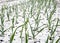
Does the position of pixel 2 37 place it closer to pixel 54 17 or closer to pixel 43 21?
pixel 43 21

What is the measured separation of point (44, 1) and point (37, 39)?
81.6 inches

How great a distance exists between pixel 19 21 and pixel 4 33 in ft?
1.98

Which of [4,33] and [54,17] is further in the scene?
[54,17]

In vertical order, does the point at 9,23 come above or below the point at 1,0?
below

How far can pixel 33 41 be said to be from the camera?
2.08 metres

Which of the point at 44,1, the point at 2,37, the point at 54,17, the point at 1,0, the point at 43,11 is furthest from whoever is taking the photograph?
the point at 1,0

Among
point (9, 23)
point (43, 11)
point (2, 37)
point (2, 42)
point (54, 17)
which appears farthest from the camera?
point (43, 11)

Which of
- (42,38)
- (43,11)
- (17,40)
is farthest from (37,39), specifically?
(43,11)

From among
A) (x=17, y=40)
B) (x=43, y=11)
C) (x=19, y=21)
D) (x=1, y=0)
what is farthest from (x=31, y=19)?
(x=1, y=0)

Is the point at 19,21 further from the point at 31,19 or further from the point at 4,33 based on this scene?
the point at 4,33

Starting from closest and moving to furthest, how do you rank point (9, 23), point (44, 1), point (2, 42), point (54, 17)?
point (2, 42) < point (9, 23) < point (54, 17) < point (44, 1)

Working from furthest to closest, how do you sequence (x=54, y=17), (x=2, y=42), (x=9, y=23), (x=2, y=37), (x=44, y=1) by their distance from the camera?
1. (x=44, y=1)
2. (x=54, y=17)
3. (x=9, y=23)
4. (x=2, y=37)
5. (x=2, y=42)

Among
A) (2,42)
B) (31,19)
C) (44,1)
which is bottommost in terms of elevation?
(2,42)

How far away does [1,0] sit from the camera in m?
5.41
